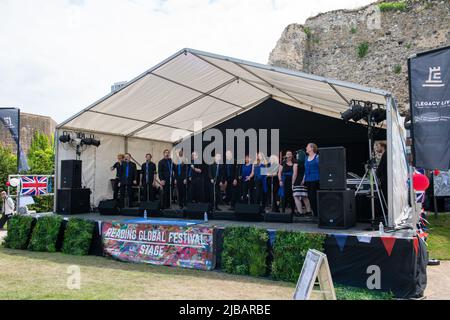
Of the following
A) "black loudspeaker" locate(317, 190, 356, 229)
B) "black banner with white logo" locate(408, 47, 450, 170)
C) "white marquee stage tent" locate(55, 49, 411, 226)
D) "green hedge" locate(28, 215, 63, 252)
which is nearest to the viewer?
"black banner with white logo" locate(408, 47, 450, 170)

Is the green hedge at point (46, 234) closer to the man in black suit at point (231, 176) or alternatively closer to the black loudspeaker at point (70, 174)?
the black loudspeaker at point (70, 174)

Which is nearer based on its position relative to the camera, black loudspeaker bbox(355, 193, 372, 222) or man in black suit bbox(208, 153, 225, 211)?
black loudspeaker bbox(355, 193, 372, 222)

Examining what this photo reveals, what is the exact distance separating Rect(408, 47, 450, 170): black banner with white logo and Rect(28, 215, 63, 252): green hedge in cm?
613

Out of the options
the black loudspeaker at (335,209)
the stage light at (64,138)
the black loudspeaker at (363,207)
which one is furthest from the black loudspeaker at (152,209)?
the black loudspeaker at (363,207)

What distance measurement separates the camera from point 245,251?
16.8 feet

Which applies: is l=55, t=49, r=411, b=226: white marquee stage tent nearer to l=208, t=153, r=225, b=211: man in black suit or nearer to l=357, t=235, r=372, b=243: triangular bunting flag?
l=357, t=235, r=372, b=243: triangular bunting flag

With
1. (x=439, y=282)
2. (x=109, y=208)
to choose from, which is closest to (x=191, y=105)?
(x=109, y=208)

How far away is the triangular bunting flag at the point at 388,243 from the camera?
4293 mm

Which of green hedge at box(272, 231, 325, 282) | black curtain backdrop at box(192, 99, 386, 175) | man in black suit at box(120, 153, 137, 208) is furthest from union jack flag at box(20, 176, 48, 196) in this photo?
green hedge at box(272, 231, 325, 282)

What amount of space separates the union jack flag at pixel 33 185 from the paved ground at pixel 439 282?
9930 millimetres

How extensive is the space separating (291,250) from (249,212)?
180 cm

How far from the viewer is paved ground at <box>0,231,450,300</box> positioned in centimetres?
434

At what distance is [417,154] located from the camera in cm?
516

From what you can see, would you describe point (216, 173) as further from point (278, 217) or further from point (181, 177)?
point (278, 217)
